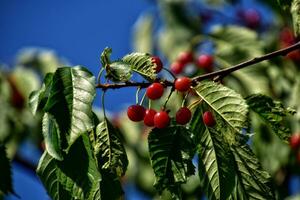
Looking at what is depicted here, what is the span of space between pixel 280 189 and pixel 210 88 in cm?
173

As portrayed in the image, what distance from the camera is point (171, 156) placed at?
172 centimetres

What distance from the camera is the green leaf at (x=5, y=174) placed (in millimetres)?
2072

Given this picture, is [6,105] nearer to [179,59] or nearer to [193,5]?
[179,59]

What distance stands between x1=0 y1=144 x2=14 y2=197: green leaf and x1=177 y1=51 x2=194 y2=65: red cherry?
171cm

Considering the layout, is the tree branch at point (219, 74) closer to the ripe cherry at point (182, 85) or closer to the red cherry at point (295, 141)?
the ripe cherry at point (182, 85)

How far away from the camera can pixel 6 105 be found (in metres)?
3.57

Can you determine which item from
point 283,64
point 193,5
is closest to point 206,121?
point 283,64

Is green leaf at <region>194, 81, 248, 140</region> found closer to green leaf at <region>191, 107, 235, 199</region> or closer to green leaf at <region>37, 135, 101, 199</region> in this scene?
green leaf at <region>191, 107, 235, 199</region>

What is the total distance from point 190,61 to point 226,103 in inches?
79.1

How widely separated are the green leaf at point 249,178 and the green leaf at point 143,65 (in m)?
0.35

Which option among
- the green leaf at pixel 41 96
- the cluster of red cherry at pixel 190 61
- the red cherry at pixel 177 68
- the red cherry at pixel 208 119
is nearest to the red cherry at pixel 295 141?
the cluster of red cherry at pixel 190 61

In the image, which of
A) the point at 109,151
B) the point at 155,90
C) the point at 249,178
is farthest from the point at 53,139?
the point at 249,178

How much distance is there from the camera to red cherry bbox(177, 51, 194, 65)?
11.7 ft

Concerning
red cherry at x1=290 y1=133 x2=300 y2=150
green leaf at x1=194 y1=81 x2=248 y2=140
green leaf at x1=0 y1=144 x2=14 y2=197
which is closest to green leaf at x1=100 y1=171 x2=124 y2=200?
green leaf at x1=194 y1=81 x2=248 y2=140
